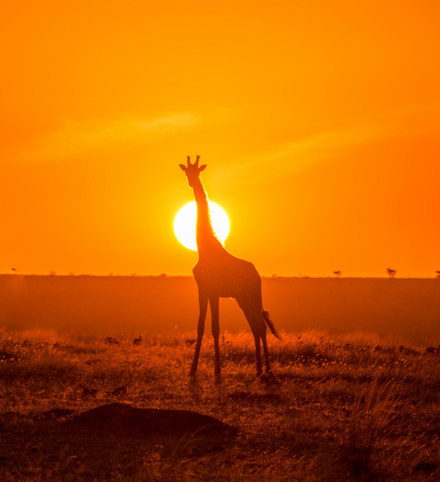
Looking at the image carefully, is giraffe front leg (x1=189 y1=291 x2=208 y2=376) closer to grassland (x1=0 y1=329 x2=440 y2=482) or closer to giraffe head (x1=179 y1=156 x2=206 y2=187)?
grassland (x1=0 y1=329 x2=440 y2=482)

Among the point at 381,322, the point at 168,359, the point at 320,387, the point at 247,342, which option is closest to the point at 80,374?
the point at 168,359

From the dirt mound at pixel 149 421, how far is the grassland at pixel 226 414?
0.12 ft

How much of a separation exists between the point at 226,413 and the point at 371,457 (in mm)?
2525

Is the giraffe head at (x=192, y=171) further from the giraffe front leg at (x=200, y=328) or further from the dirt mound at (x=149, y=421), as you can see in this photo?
the dirt mound at (x=149, y=421)

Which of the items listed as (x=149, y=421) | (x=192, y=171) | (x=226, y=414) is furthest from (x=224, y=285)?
(x=149, y=421)

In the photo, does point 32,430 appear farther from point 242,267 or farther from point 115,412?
point 242,267

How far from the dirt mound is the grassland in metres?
0.04

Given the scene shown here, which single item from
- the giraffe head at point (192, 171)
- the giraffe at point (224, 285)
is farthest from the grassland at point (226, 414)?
the giraffe head at point (192, 171)

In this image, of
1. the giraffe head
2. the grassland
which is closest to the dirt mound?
the grassland

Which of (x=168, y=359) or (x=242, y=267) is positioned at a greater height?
(x=242, y=267)

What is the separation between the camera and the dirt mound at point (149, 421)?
774 cm

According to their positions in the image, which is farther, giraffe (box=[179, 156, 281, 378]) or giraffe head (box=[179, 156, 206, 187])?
giraffe head (box=[179, 156, 206, 187])

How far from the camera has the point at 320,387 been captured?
1064cm

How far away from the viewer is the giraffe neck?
39.4ft
